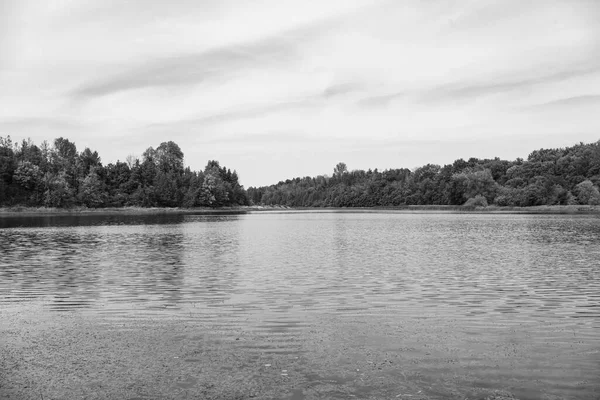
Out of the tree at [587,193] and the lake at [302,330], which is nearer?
the lake at [302,330]

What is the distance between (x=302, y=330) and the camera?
1644 cm

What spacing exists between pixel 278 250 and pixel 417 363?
111 ft

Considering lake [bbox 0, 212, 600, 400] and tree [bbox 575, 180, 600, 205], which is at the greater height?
tree [bbox 575, 180, 600, 205]

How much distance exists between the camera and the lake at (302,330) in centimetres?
1109

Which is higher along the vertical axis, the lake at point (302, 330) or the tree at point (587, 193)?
the tree at point (587, 193)

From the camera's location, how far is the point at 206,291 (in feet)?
80.5

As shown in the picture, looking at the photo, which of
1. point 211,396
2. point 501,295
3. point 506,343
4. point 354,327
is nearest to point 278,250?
point 501,295

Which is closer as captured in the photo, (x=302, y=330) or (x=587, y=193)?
(x=302, y=330)

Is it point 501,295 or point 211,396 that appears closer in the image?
point 211,396

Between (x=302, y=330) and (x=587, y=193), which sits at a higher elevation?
(x=587, y=193)

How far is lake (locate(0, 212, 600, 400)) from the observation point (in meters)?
11.1

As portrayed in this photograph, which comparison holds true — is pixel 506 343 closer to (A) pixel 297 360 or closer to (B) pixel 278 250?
(A) pixel 297 360

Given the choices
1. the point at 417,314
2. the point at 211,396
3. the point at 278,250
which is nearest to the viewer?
the point at 211,396

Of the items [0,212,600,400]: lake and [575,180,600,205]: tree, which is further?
[575,180,600,205]: tree
